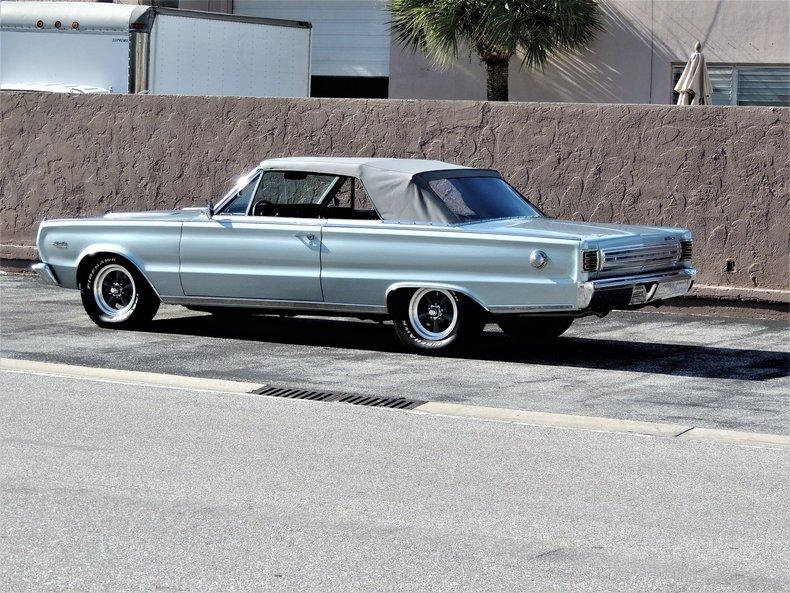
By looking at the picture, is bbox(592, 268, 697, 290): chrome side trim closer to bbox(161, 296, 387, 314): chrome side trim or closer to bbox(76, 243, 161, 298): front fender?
bbox(161, 296, 387, 314): chrome side trim

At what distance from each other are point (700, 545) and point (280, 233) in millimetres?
6121

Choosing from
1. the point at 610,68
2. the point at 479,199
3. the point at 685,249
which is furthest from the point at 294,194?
the point at 610,68

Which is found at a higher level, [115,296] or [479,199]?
[479,199]

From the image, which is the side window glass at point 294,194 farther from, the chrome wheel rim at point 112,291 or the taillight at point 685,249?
the taillight at point 685,249

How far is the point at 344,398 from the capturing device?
931 cm

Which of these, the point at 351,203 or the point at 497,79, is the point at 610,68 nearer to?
the point at 497,79

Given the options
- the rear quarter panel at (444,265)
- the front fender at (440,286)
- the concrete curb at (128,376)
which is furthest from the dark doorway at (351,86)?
the concrete curb at (128,376)

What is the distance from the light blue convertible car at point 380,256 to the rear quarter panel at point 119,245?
1 cm

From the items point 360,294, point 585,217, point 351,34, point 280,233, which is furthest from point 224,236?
point 351,34

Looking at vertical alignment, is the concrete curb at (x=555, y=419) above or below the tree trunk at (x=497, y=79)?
below

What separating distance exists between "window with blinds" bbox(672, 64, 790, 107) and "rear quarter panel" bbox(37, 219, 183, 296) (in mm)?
14316

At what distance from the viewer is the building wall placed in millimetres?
23922

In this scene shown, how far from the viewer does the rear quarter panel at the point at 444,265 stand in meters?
10.4

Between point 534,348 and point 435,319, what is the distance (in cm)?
102
